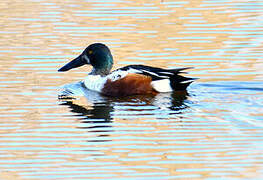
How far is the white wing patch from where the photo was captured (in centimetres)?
1185

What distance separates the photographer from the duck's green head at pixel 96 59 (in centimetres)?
1275

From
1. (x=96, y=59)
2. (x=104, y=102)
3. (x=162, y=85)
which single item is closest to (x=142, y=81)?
(x=162, y=85)

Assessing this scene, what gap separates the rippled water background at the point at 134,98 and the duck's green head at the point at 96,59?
29cm

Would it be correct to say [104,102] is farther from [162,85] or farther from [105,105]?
[162,85]

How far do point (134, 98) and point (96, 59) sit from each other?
1533 millimetres

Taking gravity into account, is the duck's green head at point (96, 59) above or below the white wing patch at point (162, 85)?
above

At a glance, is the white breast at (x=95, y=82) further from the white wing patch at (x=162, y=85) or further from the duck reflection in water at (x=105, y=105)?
the white wing patch at (x=162, y=85)

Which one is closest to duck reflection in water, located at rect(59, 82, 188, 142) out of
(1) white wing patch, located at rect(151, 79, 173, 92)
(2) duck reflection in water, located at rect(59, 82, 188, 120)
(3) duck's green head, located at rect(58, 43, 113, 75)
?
(2) duck reflection in water, located at rect(59, 82, 188, 120)

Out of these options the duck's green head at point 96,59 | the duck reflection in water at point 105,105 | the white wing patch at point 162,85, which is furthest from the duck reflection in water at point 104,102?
the duck's green head at point 96,59

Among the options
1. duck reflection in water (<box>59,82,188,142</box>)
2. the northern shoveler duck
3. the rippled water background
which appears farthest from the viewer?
the northern shoveler duck

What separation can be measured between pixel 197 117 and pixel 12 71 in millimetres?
4065

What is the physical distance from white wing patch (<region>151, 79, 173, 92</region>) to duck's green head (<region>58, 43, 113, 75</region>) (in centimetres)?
120

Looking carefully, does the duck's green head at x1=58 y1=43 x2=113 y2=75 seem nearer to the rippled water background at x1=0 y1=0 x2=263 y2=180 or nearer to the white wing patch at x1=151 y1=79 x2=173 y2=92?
the rippled water background at x1=0 y1=0 x2=263 y2=180

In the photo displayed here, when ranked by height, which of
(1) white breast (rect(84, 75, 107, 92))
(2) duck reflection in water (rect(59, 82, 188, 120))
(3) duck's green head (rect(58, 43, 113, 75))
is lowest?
(2) duck reflection in water (rect(59, 82, 188, 120))
